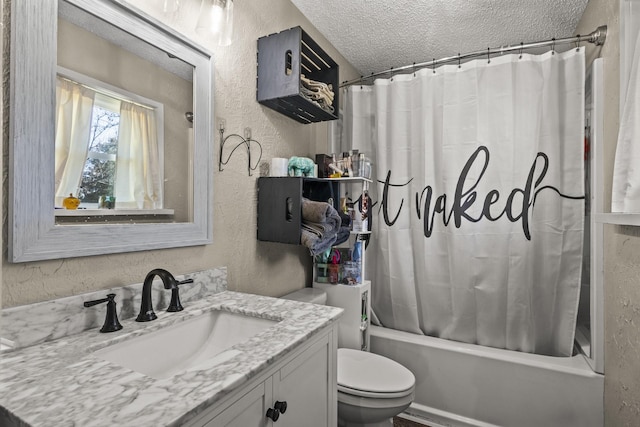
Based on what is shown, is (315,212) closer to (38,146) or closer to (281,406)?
(281,406)

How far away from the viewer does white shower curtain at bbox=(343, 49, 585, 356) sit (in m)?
1.77

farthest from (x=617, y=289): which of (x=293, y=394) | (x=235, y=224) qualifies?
(x=235, y=224)

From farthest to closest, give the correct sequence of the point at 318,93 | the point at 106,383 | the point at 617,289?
the point at 318,93
the point at 617,289
the point at 106,383

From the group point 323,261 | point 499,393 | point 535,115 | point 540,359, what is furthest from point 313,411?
point 535,115

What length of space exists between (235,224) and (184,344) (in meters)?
0.56

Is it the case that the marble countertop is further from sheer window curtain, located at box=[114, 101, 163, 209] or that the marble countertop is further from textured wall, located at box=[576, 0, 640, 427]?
textured wall, located at box=[576, 0, 640, 427]

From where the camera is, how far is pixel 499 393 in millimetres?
1753

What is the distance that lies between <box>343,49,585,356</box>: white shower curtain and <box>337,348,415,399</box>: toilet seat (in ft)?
1.87

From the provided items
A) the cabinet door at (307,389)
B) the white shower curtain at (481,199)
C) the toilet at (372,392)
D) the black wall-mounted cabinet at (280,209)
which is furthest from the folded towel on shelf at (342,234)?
the cabinet door at (307,389)

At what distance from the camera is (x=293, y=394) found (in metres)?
0.87

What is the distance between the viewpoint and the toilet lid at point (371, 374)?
4.66ft

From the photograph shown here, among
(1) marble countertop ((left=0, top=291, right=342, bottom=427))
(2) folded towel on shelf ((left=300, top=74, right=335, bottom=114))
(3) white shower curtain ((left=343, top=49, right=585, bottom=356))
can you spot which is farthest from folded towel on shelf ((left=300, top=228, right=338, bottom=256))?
(3) white shower curtain ((left=343, top=49, right=585, bottom=356))

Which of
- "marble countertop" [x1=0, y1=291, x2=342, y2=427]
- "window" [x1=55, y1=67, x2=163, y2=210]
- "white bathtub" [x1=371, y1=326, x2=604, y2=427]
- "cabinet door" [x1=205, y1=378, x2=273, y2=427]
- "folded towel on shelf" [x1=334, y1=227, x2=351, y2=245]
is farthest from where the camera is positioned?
"folded towel on shelf" [x1=334, y1=227, x2=351, y2=245]

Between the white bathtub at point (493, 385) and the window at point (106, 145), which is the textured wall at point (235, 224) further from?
the white bathtub at point (493, 385)
